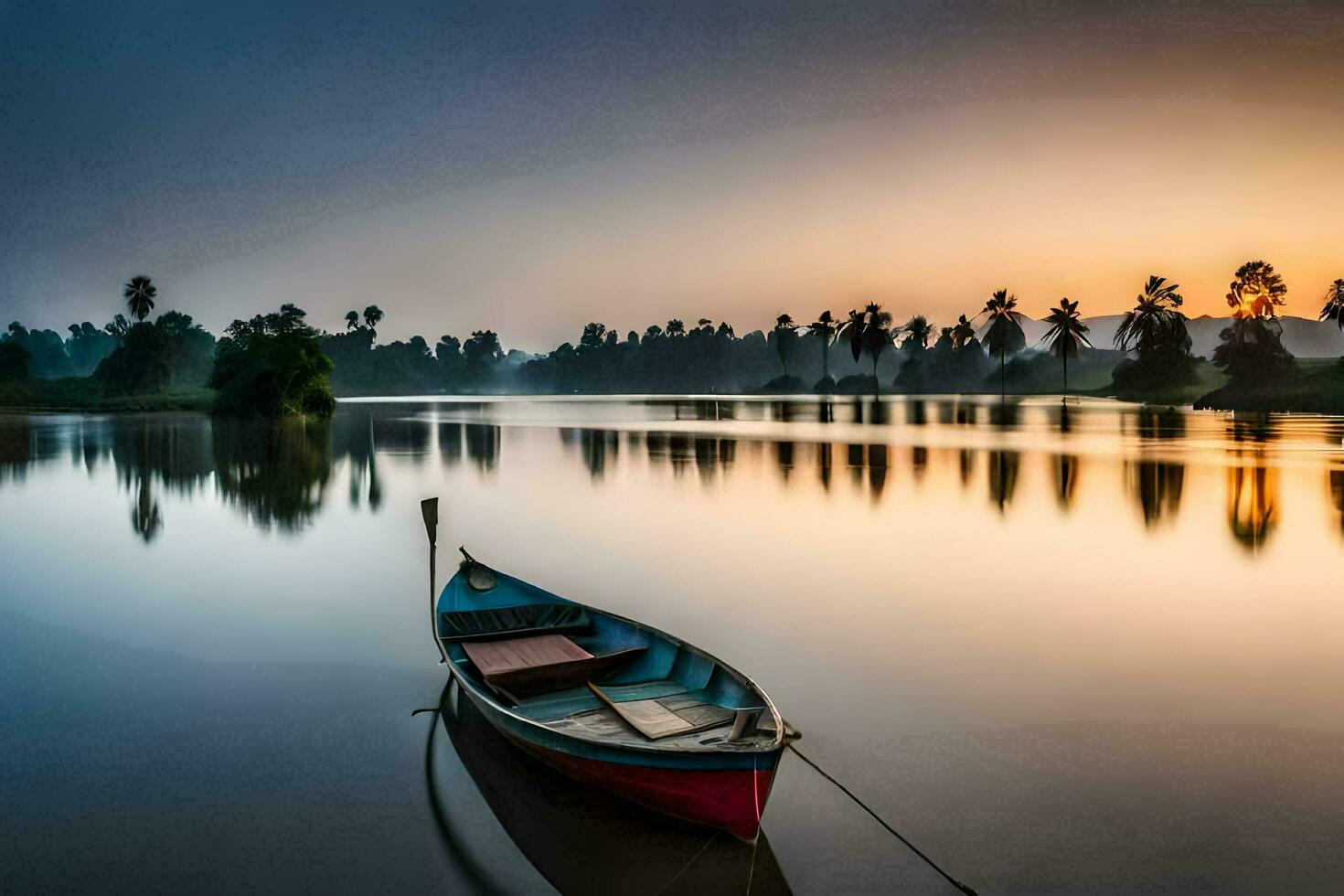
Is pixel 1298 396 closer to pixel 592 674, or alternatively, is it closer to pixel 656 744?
pixel 592 674

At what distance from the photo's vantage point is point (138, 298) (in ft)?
404

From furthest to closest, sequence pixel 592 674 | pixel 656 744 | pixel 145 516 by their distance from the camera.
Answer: pixel 145 516, pixel 592 674, pixel 656 744

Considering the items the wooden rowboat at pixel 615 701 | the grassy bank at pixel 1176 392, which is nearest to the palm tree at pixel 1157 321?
the grassy bank at pixel 1176 392

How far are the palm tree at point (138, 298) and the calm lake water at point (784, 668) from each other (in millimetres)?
105033

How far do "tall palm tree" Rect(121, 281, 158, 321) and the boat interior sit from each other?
5242 inches

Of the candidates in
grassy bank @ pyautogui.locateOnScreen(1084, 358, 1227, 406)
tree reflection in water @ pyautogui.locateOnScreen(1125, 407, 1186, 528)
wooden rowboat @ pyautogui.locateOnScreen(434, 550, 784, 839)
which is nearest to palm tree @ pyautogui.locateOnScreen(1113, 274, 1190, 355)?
grassy bank @ pyautogui.locateOnScreen(1084, 358, 1227, 406)

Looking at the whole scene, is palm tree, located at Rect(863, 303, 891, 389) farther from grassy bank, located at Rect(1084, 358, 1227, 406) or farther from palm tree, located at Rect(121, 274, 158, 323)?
palm tree, located at Rect(121, 274, 158, 323)

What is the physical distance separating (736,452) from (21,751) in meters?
39.3

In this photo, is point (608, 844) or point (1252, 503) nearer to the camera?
point (608, 844)

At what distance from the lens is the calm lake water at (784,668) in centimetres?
773

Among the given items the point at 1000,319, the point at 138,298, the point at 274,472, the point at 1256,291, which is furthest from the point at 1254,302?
the point at 138,298

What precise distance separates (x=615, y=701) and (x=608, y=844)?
147cm

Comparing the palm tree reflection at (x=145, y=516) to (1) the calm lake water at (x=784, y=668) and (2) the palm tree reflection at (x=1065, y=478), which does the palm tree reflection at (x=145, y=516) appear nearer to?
(1) the calm lake water at (x=784, y=668)

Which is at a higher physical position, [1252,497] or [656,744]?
[656,744]
